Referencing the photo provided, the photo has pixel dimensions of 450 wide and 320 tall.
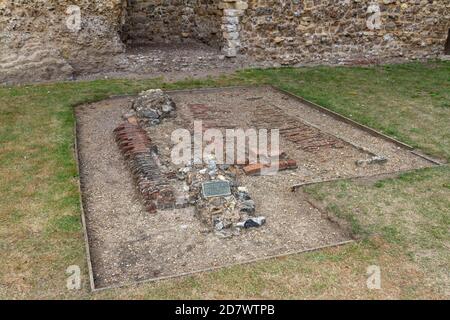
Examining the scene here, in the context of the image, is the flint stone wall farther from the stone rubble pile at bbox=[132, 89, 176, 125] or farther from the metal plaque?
the metal plaque

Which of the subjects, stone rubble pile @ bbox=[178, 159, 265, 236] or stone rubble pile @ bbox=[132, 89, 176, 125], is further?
stone rubble pile @ bbox=[132, 89, 176, 125]

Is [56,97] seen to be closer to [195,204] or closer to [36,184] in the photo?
[36,184]

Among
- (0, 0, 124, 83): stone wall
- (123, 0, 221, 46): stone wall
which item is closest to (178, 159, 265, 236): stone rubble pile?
(0, 0, 124, 83): stone wall

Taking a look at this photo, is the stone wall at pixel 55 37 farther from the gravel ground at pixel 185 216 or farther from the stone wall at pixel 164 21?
the gravel ground at pixel 185 216

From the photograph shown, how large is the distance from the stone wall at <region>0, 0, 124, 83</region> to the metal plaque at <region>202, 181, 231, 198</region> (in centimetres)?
743

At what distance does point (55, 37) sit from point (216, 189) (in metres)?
7.93

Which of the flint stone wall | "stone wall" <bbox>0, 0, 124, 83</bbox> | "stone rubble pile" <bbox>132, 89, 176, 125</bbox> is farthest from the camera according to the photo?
the flint stone wall

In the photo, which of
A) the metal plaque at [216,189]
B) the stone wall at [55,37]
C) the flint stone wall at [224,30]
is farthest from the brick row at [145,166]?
the flint stone wall at [224,30]

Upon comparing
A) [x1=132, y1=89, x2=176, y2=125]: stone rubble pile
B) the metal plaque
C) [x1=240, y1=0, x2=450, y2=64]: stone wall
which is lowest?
the metal plaque

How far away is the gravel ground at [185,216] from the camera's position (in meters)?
5.10

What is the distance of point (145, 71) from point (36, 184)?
6.92m

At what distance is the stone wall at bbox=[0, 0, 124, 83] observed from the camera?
11.6 meters

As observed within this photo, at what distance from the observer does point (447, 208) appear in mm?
5996
